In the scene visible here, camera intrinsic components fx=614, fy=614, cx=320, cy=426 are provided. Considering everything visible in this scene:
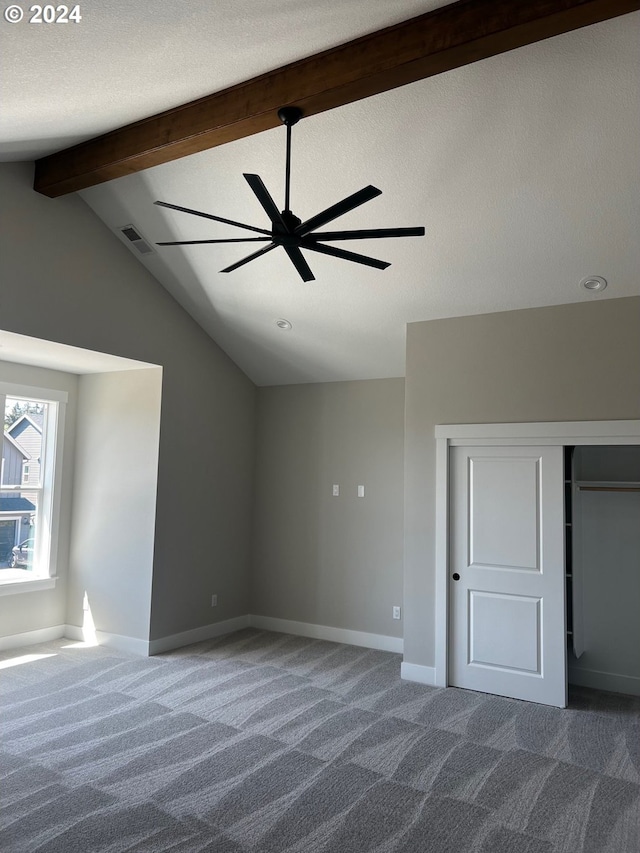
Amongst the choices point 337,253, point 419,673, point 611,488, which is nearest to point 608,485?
point 611,488

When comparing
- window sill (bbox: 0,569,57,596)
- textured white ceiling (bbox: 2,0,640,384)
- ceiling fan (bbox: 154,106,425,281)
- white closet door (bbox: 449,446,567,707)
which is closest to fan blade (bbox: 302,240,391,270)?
ceiling fan (bbox: 154,106,425,281)

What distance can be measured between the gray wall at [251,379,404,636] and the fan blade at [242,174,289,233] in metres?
3.15

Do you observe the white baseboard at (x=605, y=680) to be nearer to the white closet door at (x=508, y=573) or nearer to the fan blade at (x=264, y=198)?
the white closet door at (x=508, y=573)

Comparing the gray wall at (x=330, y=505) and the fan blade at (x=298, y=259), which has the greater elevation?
the fan blade at (x=298, y=259)

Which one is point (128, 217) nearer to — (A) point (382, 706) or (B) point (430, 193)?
(B) point (430, 193)

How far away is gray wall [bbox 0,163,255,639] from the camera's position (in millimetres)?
4332

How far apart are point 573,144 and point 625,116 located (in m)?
0.28

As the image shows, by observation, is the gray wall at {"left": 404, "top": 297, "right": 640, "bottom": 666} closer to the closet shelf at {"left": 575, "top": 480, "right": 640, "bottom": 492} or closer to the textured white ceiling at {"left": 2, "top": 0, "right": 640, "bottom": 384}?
the textured white ceiling at {"left": 2, "top": 0, "right": 640, "bottom": 384}

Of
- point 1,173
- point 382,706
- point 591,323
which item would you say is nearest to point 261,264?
point 1,173

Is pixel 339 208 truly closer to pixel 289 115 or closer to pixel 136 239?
pixel 289 115

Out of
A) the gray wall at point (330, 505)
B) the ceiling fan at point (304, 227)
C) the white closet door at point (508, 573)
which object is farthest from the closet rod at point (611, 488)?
the ceiling fan at point (304, 227)

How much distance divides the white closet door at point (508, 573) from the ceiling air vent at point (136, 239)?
2997mm

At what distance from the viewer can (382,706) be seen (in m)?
4.23

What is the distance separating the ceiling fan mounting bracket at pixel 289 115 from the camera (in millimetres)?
3256
